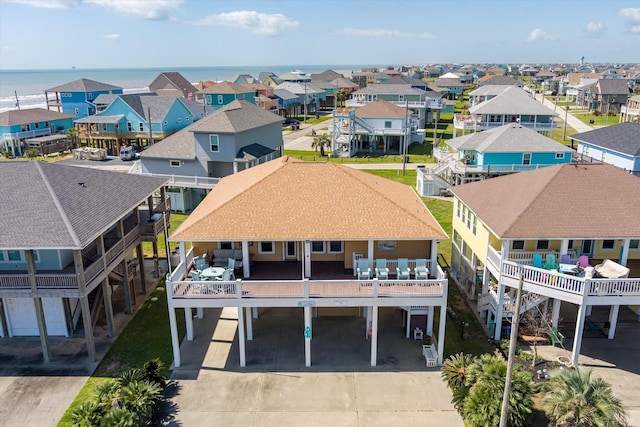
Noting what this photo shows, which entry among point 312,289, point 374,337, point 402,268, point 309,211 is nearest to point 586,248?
point 402,268

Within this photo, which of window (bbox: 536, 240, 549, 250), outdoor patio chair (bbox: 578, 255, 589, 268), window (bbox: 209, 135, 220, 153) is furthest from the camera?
window (bbox: 209, 135, 220, 153)

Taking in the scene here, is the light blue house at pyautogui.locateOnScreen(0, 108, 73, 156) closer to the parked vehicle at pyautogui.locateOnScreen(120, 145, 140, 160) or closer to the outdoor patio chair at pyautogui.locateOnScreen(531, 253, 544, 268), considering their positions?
the parked vehicle at pyautogui.locateOnScreen(120, 145, 140, 160)

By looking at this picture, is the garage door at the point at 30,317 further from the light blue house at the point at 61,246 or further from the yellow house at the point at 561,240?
the yellow house at the point at 561,240

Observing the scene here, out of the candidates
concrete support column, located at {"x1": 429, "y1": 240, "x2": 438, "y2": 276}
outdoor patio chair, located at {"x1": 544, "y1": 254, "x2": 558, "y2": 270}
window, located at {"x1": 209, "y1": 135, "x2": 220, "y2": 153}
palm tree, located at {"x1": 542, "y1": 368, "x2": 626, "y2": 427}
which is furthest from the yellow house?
window, located at {"x1": 209, "y1": 135, "x2": 220, "y2": 153}

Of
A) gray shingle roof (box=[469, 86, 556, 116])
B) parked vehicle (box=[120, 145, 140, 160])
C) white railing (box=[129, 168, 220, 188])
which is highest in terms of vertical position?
gray shingle roof (box=[469, 86, 556, 116])

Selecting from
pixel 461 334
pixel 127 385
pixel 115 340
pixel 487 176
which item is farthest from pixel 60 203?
pixel 487 176

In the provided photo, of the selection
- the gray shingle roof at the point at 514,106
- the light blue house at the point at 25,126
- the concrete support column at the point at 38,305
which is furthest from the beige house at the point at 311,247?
the light blue house at the point at 25,126

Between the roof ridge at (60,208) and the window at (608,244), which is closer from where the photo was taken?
the roof ridge at (60,208)
